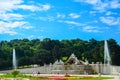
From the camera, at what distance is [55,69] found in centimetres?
7244

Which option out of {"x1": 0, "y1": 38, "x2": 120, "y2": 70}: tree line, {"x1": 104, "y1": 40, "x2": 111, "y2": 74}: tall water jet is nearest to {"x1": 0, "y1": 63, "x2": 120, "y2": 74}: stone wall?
{"x1": 104, "y1": 40, "x2": 111, "y2": 74}: tall water jet

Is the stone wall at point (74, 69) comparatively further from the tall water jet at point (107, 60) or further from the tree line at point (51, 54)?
the tree line at point (51, 54)

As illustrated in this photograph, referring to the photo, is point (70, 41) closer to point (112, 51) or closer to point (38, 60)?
point (38, 60)

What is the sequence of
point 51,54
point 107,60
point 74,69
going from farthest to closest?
point 51,54 → point 107,60 → point 74,69

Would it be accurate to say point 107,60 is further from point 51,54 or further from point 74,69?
point 51,54

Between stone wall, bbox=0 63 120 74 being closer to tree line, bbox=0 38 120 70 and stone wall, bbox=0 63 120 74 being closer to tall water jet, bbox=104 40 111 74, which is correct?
tall water jet, bbox=104 40 111 74

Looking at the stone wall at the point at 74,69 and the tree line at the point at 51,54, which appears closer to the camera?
the stone wall at the point at 74,69

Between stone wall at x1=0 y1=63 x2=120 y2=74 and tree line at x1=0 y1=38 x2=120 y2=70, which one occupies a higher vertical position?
tree line at x1=0 y1=38 x2=120 y2=70

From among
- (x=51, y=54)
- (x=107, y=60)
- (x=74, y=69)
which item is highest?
(x=51, y=54)

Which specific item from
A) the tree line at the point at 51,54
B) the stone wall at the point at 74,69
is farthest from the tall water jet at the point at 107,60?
the tree line at the point at 51,54

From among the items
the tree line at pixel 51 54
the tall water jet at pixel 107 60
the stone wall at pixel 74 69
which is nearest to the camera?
the tall water jet at pixel 107 60

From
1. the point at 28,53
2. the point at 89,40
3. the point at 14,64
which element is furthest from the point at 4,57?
the point at 89,40

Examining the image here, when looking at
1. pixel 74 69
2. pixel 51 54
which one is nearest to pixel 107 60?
pixel 74 69

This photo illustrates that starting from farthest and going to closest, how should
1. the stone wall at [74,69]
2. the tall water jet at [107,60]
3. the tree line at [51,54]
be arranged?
the tree line at [51,54] → the stone wall at [74,69] → the tall water jet at [107,60]
